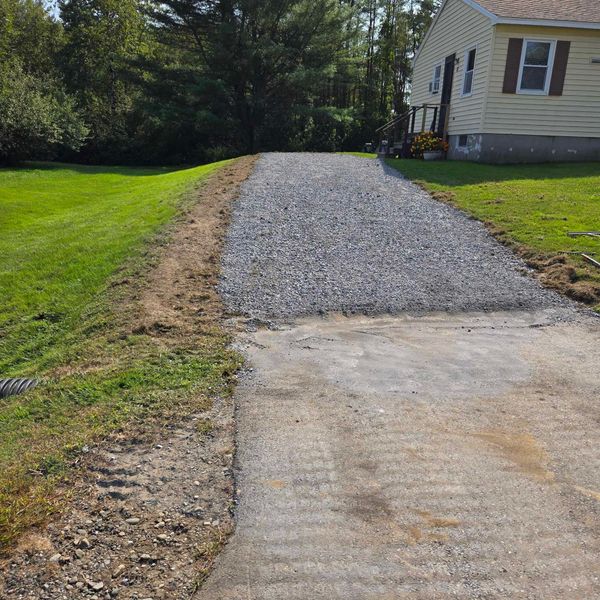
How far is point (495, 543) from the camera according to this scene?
2420 millimetres

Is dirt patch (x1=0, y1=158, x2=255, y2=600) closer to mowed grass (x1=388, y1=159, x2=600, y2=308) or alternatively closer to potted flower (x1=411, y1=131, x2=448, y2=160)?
mowed grass (x1=388, y1=159, x2=600, y2=308)

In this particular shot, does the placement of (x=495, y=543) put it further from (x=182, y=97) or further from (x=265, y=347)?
(x=182, y=97)

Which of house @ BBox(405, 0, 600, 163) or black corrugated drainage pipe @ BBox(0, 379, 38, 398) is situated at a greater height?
house @ BBox(405, 0, 600, 163)

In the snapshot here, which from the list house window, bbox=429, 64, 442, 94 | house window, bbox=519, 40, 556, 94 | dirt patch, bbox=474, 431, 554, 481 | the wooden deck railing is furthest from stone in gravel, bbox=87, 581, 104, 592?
house window, bbox=429, 64, 442, 94

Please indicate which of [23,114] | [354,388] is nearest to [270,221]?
[354,388]

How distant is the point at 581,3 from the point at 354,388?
15.8m

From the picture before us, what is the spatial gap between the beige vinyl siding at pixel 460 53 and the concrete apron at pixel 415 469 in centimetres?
1189

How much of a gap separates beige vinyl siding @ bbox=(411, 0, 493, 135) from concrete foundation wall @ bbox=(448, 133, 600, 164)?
584 mm

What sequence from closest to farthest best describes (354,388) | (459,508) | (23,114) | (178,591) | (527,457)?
1. (178,591)
2. (459,508)
3. (527,457)
4. (354,388)
5. (23,114)

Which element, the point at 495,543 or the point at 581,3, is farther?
the point at 581,3

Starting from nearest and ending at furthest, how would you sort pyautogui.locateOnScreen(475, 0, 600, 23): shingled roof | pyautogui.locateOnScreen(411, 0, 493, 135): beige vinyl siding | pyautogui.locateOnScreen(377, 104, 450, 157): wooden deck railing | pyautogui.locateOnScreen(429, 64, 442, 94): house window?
pyautogui.locateOnScreen(475, 0, 600, 23): shingled roof < pyautogui.locateOnScreen(411, 0, 493, 135): beige vinyl siding < pyautogui.locateOnScreen(377, 104, 450, 157): wooden deck railing < pyautogui.locateOnScreen(429, 64, 442, 94): house window

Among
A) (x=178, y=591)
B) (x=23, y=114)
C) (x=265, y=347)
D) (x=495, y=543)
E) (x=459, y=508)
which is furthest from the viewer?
(x=23, y=114)

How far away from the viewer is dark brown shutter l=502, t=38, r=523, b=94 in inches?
545

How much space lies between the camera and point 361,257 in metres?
6.97
